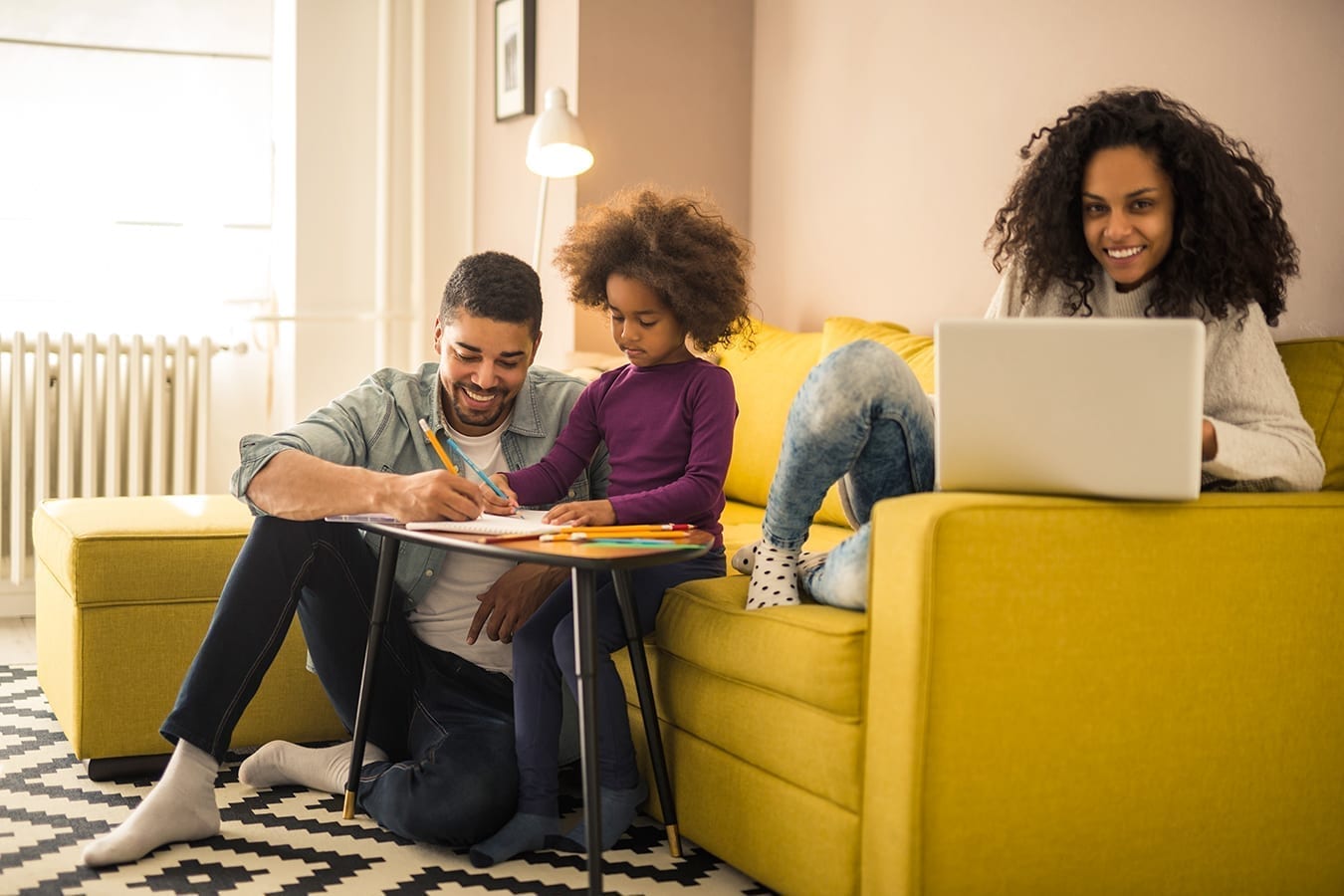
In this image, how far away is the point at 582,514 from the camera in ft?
5.95

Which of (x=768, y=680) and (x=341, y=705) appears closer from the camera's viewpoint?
(x=768, y=680)

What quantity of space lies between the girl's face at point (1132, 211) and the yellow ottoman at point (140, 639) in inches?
57.4

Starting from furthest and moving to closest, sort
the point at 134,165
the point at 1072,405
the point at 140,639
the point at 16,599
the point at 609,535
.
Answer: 1. the point at 134,165
2. the point at 16,599
3. the point at 140,639
4. the point at 609,535
5. the point at 1072,405

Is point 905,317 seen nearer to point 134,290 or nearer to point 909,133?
point 909,133

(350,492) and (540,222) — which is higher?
(540,222)

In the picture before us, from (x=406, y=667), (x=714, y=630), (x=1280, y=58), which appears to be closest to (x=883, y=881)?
(x=714, y=630)

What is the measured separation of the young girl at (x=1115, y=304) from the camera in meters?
1.72

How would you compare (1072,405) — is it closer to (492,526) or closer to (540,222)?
(492,526)

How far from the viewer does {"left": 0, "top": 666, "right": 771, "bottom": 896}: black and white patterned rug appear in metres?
1.77

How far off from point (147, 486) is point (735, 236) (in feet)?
8.07

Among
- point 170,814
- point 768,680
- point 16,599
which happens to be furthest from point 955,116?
point 16,599

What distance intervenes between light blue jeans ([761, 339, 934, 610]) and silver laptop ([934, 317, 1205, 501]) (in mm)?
136

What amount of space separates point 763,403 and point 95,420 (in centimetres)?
203

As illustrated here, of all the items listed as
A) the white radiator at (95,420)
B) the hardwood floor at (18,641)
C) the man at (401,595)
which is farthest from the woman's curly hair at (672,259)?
the white radiator at (95,420)
